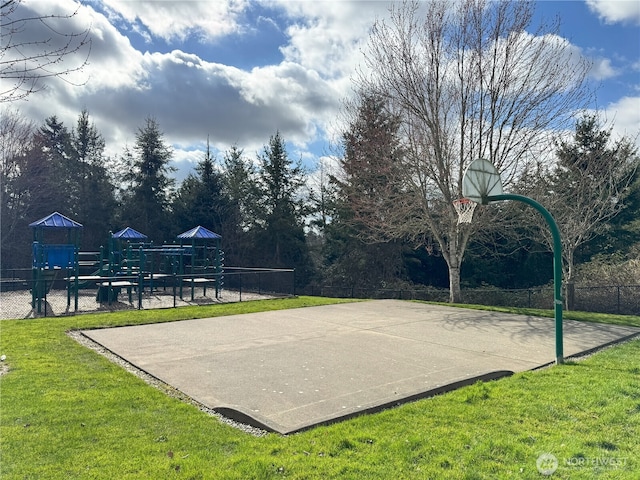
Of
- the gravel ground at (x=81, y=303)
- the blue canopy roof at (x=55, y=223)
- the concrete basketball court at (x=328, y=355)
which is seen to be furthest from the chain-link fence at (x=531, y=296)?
the blue canopy roof at (x=55, y=223)

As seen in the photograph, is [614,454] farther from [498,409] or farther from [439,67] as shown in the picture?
[439,67]

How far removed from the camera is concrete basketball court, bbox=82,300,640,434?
4621 mm

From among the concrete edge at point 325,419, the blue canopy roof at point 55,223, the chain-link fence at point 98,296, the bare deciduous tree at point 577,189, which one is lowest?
the concrete edge at point 325,419

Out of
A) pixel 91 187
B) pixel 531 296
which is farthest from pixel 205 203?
pixel 531 296

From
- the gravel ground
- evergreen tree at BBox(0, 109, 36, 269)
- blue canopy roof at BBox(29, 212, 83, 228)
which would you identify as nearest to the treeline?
evergreen tree at BBox(0, 109, 36, 269)

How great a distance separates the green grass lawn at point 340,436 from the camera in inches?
122

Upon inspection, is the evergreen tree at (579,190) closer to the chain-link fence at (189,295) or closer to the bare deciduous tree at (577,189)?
the bare deciduous tree at (577,189)

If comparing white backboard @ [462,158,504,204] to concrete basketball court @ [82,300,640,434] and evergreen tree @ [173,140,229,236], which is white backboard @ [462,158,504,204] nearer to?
concrete basketball court @ [82,300,640,434]

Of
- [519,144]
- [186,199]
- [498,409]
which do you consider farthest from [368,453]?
[186,199]

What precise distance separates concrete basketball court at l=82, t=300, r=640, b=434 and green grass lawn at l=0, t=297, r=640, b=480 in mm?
400

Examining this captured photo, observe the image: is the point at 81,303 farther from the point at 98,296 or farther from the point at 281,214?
the point at 281,214

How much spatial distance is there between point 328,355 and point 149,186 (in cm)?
2398

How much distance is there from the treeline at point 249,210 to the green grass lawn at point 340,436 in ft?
47.8

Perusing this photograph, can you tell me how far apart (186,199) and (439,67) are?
1820cm
